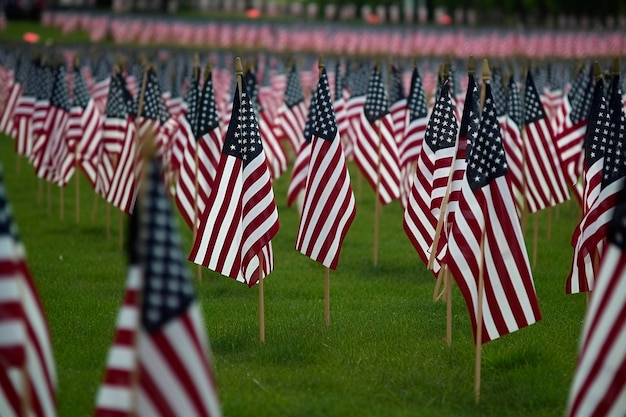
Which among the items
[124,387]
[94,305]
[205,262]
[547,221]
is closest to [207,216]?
[205,262]

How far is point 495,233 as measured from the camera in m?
10.3

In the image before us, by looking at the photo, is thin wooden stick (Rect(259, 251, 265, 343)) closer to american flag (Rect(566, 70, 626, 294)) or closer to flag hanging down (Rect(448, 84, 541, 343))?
flag hanging down (Rect(448, 84, 541, 343))

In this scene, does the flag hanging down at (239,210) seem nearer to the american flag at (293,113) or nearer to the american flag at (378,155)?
the american flag at (378,155)

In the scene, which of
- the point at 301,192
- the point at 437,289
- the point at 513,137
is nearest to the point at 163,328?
the point at 437,289

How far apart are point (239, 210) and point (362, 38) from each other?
46.3 metres

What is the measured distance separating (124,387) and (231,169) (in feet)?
17.1

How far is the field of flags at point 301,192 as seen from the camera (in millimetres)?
6750

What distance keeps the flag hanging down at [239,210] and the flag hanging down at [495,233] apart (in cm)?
251

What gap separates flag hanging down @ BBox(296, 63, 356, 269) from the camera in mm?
12766

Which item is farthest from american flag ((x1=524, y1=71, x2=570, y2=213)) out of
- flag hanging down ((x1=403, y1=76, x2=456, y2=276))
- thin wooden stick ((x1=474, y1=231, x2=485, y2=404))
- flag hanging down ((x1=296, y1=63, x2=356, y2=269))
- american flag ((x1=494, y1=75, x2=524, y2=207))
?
thin wooden stick ((x1=474, y1=231, x2=485, y2=404))

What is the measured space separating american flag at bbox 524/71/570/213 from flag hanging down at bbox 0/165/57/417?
10.3m

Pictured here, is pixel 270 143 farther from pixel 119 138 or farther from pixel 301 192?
pixel 119 138

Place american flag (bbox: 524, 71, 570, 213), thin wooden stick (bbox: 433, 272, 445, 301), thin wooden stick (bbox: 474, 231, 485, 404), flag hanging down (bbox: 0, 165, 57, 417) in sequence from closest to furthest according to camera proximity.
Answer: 1. flag hanging down (bbox: 0, 165, 57, 417)
2. thin wooden stick (bbox: 474, 231, 485, 404)
3. thin wooden stick (bbox: 433, 272, 445, 301)
4. american flag (bbox: 524, 71, 570, 213)

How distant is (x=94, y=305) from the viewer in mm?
14109
